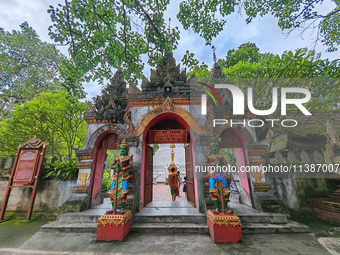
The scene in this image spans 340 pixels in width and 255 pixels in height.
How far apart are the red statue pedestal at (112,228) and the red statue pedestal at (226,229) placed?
2.62 m

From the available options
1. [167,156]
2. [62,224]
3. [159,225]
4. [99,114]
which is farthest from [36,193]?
[167,156]

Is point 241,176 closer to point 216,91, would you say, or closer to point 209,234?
point 209,234

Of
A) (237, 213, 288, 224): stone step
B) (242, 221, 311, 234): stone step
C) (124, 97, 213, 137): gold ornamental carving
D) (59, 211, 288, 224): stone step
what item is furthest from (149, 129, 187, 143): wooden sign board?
(242, 221, 311, 234): stone step

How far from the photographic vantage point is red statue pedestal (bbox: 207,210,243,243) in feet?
13.4

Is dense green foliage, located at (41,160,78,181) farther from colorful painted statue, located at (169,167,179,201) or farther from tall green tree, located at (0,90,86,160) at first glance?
colorful painted statue, located at (169,167,179,201)

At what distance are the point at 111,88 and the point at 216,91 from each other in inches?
241

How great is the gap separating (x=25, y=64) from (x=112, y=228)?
21519mm

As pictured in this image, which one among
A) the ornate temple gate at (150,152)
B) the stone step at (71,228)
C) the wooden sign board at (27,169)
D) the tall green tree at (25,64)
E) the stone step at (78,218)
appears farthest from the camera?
the tall green tree at (25,64)

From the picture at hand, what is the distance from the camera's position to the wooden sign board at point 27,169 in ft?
20.6

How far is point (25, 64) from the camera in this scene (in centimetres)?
1645

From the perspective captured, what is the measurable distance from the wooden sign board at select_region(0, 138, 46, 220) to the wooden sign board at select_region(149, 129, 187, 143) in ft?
16.6

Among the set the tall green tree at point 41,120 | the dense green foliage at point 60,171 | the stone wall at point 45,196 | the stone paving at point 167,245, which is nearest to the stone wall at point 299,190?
the stone paving at point 167,245

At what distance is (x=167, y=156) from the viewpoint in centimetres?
2689

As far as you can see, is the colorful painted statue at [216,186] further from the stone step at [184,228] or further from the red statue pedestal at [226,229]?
the stone step at [184,228]
